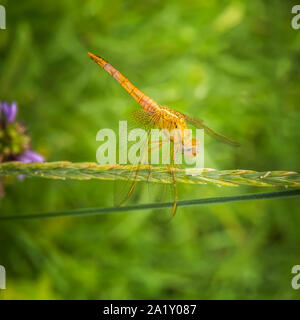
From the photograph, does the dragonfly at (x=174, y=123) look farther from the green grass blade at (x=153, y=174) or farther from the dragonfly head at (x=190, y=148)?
the green grass blade at (x=153, y=174)

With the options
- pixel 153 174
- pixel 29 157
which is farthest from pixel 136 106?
pixel 153 174

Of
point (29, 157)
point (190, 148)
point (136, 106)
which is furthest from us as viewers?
point (136, 106)

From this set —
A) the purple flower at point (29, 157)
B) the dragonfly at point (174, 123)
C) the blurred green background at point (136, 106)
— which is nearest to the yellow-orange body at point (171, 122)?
the dragonfly at point (174, 123)

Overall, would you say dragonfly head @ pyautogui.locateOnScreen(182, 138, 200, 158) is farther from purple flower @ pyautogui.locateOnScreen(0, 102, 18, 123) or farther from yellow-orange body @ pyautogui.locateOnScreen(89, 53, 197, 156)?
purple flower @ pyautogui.locateOnScreen(0, 102, 18, 123)

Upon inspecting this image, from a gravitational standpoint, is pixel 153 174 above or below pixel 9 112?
below

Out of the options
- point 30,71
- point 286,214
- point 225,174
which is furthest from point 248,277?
point 30,71

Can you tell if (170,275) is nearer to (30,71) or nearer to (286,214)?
(286,214)

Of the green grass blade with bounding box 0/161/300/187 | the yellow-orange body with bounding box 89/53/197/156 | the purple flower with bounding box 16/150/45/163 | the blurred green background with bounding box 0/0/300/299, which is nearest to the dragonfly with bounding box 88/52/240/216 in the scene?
the yellow-orange body with bounding box 89/53/197/156

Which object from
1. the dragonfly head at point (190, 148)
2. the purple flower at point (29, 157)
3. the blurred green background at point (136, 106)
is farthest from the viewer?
the blurred green background at point (136, 106)

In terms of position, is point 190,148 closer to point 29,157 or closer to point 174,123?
point 174,123
